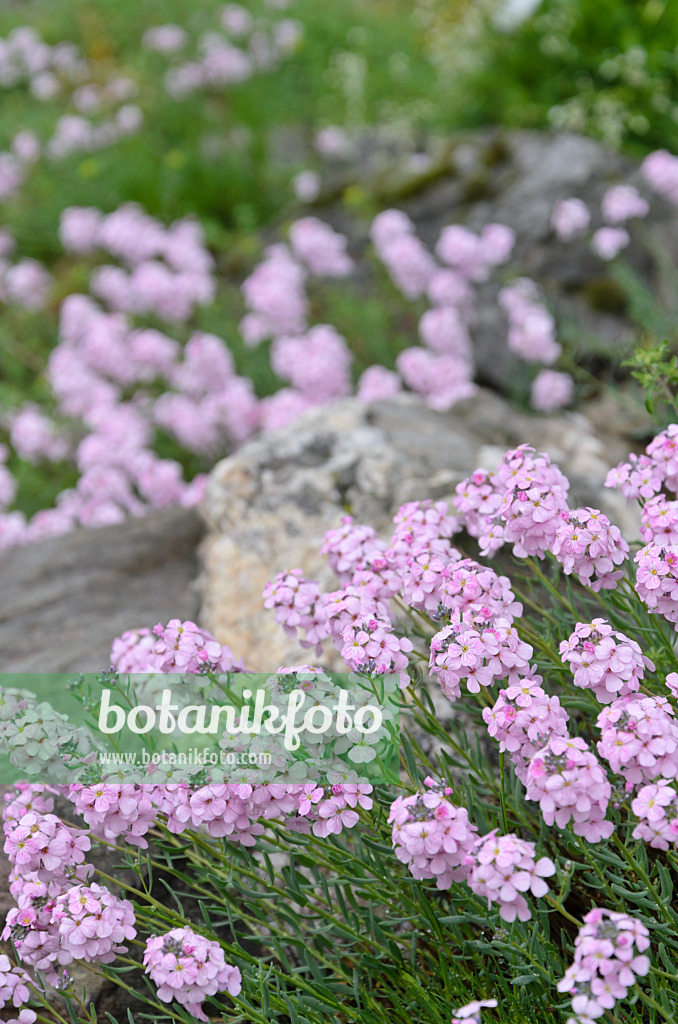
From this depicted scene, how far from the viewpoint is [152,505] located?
6.32 metres

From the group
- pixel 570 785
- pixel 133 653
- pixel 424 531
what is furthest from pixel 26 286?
pixel 570 785

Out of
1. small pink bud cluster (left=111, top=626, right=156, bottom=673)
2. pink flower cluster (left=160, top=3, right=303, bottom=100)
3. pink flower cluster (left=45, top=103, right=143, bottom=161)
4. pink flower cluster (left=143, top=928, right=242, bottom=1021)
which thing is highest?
pink flower cluster (left=160, top=3, right=303, bottom=100)

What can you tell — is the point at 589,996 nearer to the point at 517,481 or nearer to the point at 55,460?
the point at 517,481

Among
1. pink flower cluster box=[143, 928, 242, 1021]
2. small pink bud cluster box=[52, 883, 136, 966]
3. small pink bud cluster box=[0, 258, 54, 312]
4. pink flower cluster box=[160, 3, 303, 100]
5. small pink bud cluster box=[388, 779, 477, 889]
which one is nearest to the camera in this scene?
small pink bud cluster box=[388, 779, 477, 889]

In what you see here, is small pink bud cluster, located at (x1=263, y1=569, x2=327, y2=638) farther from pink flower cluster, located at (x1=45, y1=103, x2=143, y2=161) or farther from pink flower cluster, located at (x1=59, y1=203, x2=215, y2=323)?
pink flower cluster, located at (x1=45, y1=103, x2=143, y2=161)

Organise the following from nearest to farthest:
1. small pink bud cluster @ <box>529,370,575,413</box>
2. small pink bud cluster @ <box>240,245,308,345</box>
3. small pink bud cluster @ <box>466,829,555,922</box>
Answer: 1. small pink bud cluster @ <box>466,829,555,922</box>
2. small pink bud cluster @ <box>529,370,575,413</box>
3. small pink bud cluster @ <box>240,245,308,345</box>

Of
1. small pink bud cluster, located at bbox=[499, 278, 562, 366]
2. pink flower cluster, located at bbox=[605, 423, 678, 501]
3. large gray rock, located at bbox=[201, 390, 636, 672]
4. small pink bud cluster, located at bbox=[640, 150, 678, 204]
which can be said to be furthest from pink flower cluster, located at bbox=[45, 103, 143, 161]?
pink flower cluster, located at bbox=[605, 423, 678, 501]

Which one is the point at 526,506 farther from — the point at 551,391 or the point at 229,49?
the point at 229,49

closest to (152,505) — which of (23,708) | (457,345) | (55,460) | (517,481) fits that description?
(55,460)

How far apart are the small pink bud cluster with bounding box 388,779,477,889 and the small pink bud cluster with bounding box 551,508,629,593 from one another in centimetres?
76

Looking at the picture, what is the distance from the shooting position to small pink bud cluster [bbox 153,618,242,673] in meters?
2.66

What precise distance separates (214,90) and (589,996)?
13641mm

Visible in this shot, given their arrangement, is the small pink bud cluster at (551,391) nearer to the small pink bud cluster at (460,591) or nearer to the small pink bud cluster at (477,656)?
the small pink bud cluster at (460,591)

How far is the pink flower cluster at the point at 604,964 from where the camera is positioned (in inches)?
71.2
